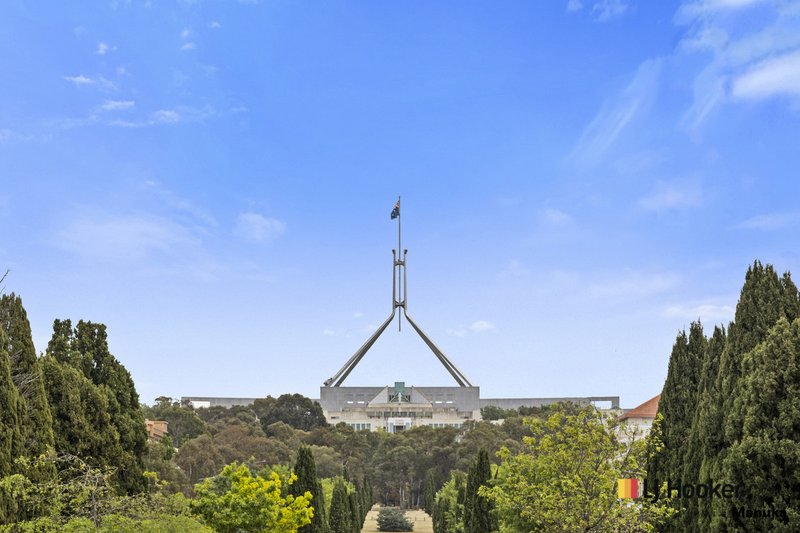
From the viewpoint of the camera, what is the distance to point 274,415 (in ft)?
243

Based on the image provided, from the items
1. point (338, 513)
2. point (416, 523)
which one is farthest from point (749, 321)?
point (416, 523)

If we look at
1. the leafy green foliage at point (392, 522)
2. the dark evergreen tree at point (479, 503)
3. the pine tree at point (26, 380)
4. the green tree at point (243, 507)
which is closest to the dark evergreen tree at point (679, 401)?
the dark evergreen tree at point (479, 503)

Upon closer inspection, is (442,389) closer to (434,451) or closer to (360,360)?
(360,360)

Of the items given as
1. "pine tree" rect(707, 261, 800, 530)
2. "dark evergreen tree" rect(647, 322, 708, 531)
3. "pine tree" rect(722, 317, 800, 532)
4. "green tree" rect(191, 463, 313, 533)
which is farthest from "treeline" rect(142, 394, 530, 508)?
"pine tree" rect(722, 317, 800, 532)

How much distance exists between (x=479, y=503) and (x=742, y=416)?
38.9 feet

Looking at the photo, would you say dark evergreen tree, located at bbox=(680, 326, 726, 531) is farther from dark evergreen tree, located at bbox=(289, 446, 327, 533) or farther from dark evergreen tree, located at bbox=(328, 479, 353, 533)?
dark evergreen tree, located at bbox=(328, 479, 353, 533)

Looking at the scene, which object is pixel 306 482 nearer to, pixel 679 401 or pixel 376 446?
pixel 679 401

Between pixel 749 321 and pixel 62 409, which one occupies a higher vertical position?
pixel 749 321

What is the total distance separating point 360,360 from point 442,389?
8724 mm

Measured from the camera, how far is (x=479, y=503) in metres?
24.0

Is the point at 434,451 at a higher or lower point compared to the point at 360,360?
lower

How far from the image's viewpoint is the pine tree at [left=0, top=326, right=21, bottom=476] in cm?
1228

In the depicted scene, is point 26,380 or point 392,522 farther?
point 392,522

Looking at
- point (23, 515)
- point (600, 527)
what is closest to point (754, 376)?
point (600, 527)
